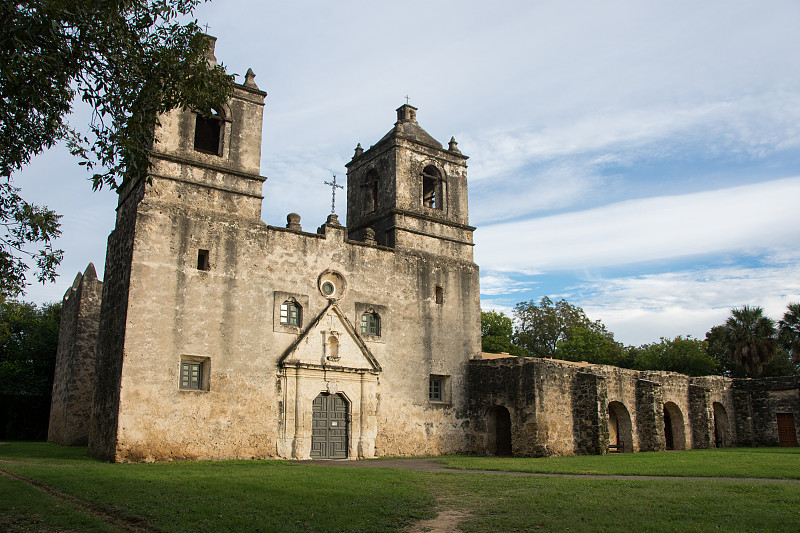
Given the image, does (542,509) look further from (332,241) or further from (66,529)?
(332,241)

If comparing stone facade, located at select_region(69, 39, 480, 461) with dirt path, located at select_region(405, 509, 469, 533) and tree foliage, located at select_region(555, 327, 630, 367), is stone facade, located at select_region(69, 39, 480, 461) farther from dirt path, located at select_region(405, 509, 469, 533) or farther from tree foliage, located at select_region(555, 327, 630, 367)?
tree foliage, located at select_region(555, 327, 630, 367)

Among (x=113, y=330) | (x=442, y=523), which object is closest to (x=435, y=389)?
(x=113, y=330)

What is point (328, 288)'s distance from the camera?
2184 centimetres

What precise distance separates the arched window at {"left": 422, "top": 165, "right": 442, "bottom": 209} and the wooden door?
19165mm

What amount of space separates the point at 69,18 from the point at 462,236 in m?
19.0

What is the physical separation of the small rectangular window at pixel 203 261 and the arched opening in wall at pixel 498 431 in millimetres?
11280

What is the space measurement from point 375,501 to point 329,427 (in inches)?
429

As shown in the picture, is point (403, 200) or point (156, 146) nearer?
point (156, 146)

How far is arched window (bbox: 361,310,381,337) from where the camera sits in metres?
22.2

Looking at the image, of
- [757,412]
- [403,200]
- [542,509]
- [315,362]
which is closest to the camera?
[542,509]

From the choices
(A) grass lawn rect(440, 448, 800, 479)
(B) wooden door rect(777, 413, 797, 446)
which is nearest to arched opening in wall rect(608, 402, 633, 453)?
(A) grass lawn rect(440, 448, 800, 479)

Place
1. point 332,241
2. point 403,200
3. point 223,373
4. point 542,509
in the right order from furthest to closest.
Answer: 1. point 403,200
2. point 332,241
3. point 223,373
4. point 542,509

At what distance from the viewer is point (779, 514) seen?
8.45 m

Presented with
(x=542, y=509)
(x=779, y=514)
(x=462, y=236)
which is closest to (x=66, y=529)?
(x=542, y=509)
